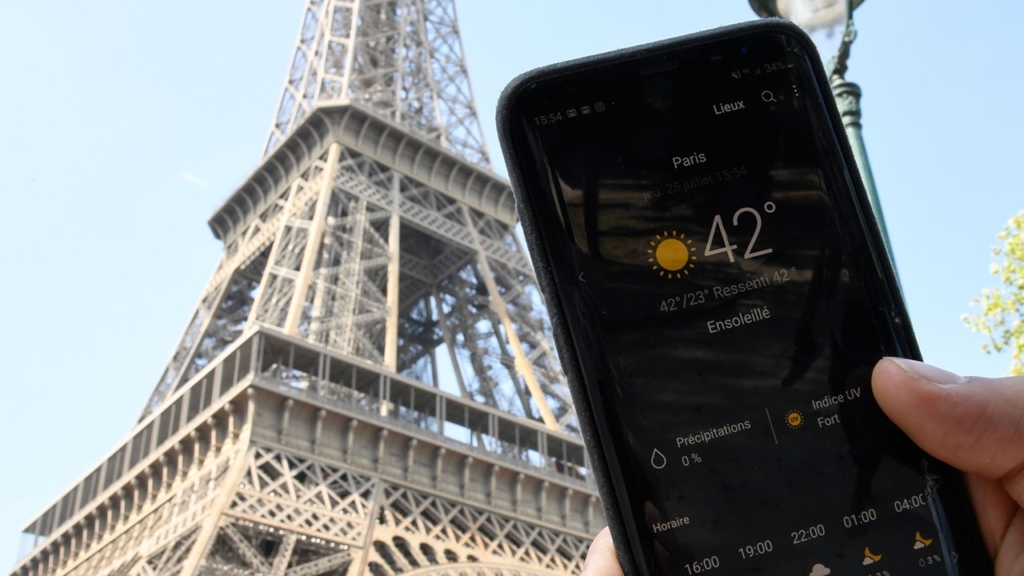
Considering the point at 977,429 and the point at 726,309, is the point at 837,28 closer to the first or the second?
the point at 726,309

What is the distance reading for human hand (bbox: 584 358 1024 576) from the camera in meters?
1.51

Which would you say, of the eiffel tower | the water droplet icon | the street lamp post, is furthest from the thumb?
the eiffel tower

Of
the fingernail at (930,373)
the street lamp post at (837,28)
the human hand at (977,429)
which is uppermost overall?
the street lamp post at (837,28)

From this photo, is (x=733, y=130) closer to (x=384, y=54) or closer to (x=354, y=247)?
(x=354, y=247)

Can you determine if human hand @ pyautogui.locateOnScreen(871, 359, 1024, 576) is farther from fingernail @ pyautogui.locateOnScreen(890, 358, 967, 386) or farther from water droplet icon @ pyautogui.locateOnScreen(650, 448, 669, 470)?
water droplet icon @ pyautogui.locateOnScreen(650, 448, 669, 470)

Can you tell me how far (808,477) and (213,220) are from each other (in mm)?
28898

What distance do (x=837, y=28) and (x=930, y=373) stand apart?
4212 mm

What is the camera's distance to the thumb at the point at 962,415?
151 cm

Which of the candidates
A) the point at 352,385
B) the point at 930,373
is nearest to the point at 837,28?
the point at 930,373

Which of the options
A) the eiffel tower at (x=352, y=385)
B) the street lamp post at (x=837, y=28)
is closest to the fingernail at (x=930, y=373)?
the street lamp post at (x=837, y=28)

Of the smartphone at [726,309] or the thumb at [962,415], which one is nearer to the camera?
the thumb at [962,415]

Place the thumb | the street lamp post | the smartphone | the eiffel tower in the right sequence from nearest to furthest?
the thumb → the smartphone → the street lamp post → the eiffel tower

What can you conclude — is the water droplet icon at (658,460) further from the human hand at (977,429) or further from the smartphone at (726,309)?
the human hand at (977,429)

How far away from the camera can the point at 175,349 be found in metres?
24.5
